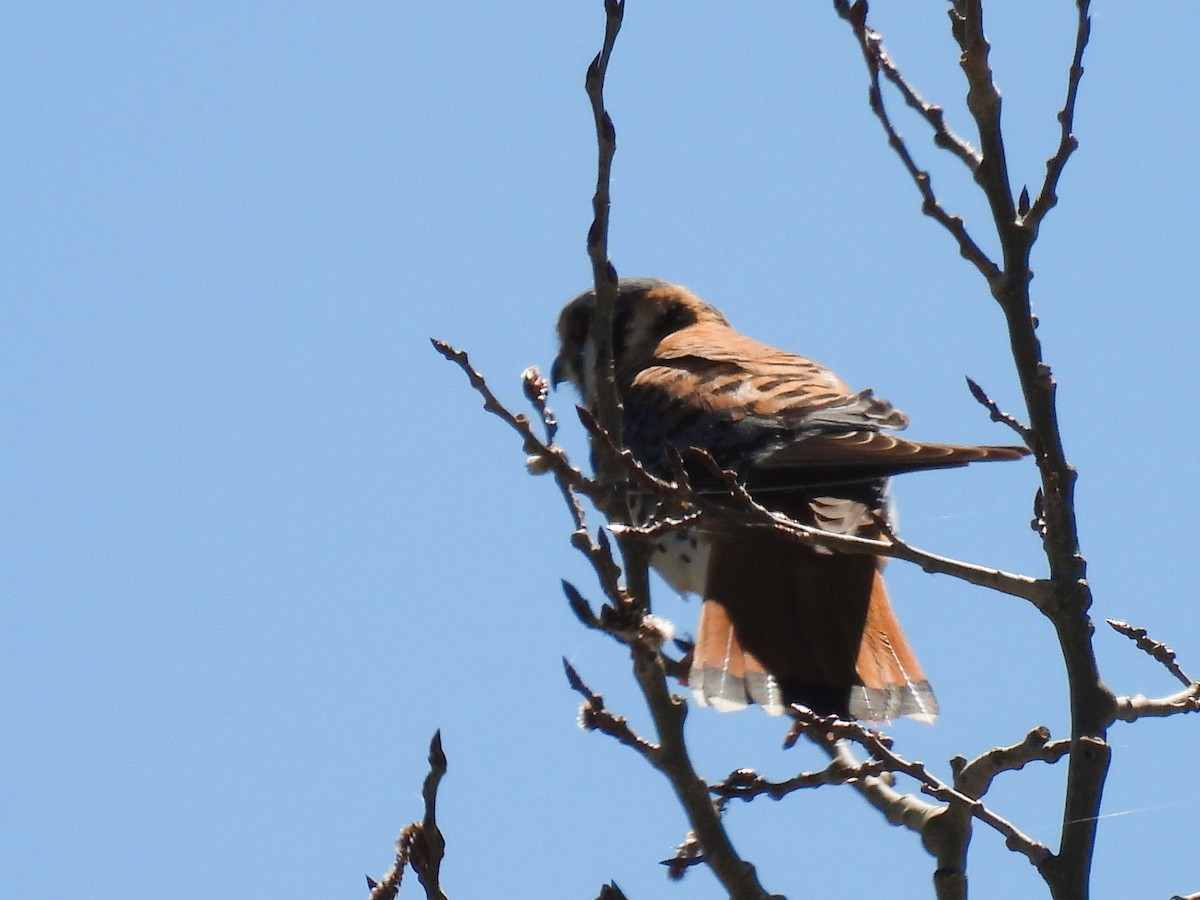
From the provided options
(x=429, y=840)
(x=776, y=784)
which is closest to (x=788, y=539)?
(x=776, y=784)

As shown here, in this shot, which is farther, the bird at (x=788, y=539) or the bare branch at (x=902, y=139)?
the bird at (x=788, y=539)

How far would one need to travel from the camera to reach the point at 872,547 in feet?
6.41

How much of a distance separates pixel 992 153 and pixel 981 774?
1.08 meters

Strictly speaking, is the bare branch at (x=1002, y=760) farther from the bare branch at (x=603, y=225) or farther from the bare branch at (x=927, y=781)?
the bare branch at (x=603, y=225)

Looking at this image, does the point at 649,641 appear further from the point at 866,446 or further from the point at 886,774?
the point at 866,446

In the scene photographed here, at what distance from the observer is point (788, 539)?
2484 millimetres

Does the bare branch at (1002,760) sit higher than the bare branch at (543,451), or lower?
lower

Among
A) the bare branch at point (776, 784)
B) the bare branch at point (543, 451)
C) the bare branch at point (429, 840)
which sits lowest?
the bare branch at point (429, 840)

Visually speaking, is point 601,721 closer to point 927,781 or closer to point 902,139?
point 927,781

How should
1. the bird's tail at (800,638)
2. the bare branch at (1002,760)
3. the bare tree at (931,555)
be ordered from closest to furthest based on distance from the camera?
the bare tree at (931,555), the bare branch at (1002,760), the bird's tail at (800,638)

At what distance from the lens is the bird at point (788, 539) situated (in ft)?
9.62

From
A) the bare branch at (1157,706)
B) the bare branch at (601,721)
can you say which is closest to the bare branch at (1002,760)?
the bare branch at (1157,706)

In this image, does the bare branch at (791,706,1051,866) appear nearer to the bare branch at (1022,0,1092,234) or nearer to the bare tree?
the bare tree

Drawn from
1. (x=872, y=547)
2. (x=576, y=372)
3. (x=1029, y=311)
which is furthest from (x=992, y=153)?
(x=576, y=372)
